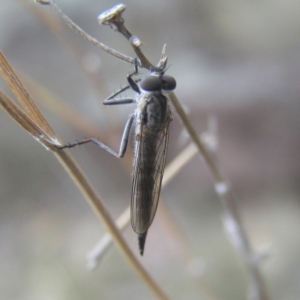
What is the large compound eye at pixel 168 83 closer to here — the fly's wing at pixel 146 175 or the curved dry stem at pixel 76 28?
the fly's wing at pixel 146 175

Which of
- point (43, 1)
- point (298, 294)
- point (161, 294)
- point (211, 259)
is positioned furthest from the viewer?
point (211, 259)

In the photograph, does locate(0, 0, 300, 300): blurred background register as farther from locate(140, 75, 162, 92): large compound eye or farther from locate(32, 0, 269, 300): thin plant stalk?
locate(140, 75, 162, 92): large compound eye

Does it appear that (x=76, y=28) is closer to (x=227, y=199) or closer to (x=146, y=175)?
(x=146, y=175)

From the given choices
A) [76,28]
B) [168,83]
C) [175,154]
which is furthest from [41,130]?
[175,154]

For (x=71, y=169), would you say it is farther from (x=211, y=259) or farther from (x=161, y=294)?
(x=211, y=259)

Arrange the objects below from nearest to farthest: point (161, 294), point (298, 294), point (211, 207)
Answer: point (161, 294)
point (298, 294)
point (211, 207)

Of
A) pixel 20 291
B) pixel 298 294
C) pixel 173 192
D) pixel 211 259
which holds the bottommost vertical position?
pixel 298 294

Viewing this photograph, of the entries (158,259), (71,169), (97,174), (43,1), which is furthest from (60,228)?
(43,1)
